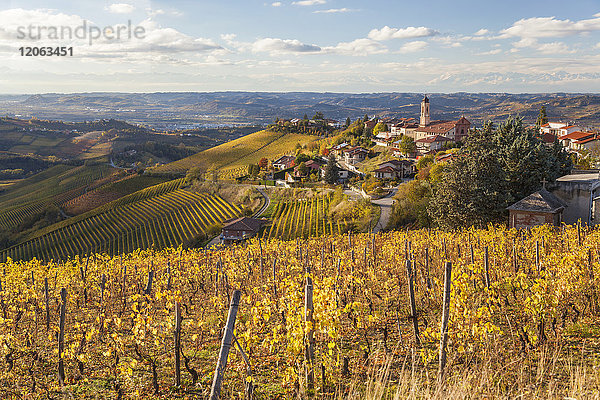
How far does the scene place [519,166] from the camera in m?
24.0

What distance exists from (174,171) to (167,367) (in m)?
88.3

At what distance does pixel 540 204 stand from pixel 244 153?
87.1m

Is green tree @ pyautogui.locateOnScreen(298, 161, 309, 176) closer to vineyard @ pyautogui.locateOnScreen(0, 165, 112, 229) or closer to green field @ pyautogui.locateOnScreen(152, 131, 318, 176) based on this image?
green field @ pyautogui.locateOnScreen(152, 131, 318, 176)

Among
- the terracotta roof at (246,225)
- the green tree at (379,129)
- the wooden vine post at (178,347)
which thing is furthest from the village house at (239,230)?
the green tree at (379,129)

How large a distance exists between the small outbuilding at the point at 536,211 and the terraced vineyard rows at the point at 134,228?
3515cm

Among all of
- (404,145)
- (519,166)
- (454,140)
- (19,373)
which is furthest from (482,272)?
(454,140)

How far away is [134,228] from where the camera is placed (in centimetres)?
5469

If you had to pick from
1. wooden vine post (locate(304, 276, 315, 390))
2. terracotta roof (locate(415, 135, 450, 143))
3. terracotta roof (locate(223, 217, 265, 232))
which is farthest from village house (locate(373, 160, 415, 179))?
wooden vine post (locate(304, 276, 315, 390))

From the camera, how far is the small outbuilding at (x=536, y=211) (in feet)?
69.6

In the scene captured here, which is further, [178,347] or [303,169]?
[303,169]

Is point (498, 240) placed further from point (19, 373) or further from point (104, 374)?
point (19, 373)

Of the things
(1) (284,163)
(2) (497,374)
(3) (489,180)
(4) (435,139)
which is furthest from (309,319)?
(1) (284,163)

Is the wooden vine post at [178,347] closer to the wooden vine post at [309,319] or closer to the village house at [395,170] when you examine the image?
the wooden vine post at [309,319]

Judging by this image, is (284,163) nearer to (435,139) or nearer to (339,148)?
(339,148)
